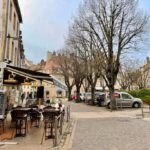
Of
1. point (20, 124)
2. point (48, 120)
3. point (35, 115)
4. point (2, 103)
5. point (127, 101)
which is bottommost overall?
point (20, 124)

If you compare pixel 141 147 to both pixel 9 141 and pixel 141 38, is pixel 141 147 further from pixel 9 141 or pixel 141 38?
pixel 141 38

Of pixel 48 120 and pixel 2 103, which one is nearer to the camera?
pixel 48 120

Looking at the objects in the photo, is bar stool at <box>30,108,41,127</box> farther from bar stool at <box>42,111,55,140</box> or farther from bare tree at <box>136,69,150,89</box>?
bare tree at <box>136,69,150,89</box>

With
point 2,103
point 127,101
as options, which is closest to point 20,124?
point 2,103

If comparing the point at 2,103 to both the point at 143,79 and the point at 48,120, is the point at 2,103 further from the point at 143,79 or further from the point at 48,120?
the point at 143,79

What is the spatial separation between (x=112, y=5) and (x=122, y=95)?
35.5 feet

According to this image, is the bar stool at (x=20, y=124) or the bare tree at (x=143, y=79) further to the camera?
the bare tree at (x=143, y=79)

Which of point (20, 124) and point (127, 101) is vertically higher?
point (127, 101)

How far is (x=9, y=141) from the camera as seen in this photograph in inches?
A: 517

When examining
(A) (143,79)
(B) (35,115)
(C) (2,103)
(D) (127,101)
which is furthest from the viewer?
(A) (143,79)

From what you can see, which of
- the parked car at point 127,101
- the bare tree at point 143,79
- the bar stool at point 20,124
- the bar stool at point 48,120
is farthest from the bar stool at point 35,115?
the bare tree at point 143,79

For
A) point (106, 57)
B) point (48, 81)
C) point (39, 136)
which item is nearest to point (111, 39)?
point (106, 57)

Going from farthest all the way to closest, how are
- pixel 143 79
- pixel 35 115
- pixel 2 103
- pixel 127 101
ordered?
1. pixel 143 79
2. pixel 127 101
3. pixel 35 115
4. pixel 2 103

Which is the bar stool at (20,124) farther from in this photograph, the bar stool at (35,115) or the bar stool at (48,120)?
the bar stool at (35,115)
